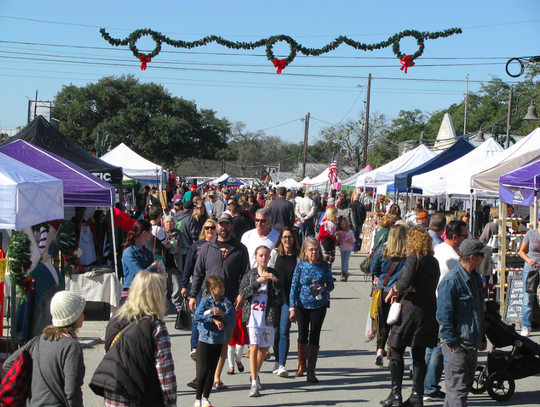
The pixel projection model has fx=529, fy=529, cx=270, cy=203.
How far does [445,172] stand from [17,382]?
1336 cm

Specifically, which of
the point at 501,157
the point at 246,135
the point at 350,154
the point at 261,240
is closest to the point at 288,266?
the point at 261,240

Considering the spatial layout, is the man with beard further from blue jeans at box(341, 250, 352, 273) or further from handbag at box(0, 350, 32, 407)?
blue jeans at box(341, 250, 352, 273)

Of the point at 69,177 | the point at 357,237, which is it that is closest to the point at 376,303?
the point at 69,177

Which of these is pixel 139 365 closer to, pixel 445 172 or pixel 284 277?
pixel 284 277

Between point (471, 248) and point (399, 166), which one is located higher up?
point (399, 166)

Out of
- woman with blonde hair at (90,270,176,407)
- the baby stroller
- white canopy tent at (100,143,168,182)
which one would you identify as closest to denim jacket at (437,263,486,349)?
the baby stroller

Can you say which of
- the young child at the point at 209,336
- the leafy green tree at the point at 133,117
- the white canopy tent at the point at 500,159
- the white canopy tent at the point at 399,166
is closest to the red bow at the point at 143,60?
the young child at the point at 209,336

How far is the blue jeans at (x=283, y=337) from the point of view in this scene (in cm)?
609

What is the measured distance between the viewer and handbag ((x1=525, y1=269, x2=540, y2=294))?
7750 millimetres

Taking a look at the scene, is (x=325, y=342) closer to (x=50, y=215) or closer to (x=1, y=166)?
(x=50, y=215)

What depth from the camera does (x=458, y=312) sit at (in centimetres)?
454

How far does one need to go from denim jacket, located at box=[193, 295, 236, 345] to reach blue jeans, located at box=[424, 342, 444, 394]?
84.4 inches

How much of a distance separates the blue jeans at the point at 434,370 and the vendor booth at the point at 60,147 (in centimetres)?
742

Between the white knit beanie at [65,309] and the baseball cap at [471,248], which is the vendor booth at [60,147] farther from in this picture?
the baseball cap at [471,248]
